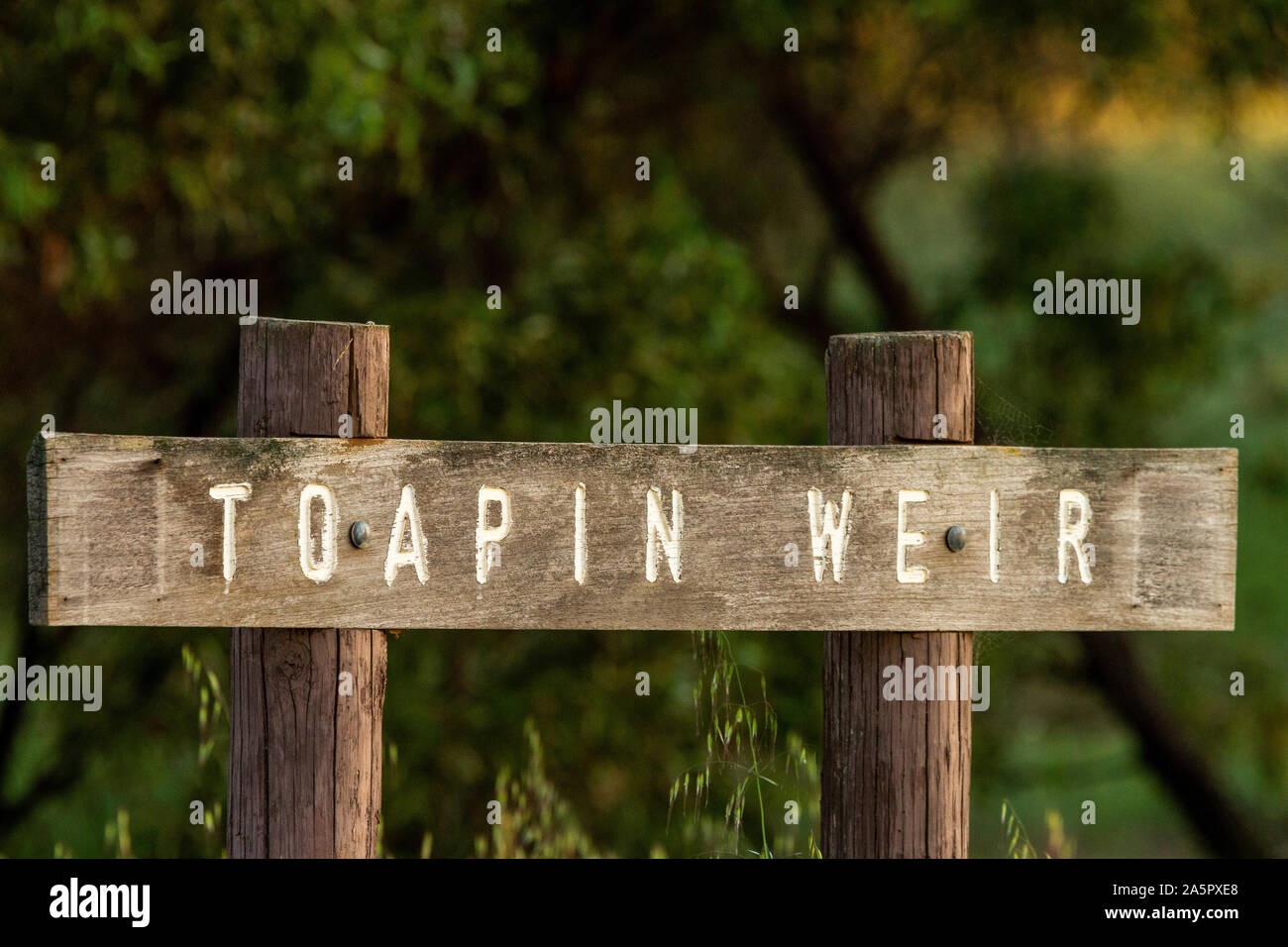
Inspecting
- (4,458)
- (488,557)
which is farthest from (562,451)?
(4,458)

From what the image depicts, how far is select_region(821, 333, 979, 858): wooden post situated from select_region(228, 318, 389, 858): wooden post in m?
0.84

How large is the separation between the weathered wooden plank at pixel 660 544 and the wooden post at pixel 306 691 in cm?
7

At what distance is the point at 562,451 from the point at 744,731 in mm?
823

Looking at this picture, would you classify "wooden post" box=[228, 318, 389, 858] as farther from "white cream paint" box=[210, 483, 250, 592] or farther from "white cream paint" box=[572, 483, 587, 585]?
"white cream paint" box=[572, 483, 587, 585]

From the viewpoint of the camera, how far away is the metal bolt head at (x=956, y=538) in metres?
2.35

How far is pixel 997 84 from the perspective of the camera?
7.30 meters

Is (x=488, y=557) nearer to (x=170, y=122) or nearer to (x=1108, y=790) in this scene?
(x=170, y=122)

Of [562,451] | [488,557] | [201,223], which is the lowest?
[488,557]
